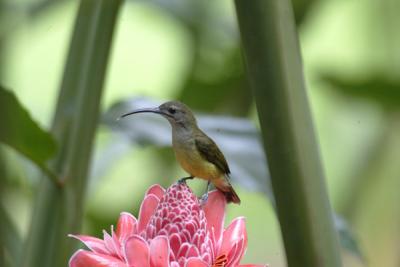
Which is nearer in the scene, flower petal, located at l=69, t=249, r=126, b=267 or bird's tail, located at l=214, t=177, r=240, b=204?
flower petal, located at l=69, t=249, r=126, b=267

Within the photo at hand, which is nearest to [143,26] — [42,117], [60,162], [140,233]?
[42,117]

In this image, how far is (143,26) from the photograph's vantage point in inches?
82.9

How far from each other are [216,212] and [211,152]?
0.14 m

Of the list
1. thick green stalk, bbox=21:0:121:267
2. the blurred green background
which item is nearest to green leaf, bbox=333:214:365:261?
the blurred green background

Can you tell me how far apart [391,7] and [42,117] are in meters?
0.79

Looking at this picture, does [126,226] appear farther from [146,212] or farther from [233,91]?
[233,91]

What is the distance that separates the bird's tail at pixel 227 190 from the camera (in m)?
0.68

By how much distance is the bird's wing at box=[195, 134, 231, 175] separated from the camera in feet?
2.44

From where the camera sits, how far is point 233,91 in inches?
56.1

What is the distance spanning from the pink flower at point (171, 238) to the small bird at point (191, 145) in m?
0.11

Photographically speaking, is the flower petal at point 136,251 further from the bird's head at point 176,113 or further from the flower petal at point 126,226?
the bird's head at point 176,113

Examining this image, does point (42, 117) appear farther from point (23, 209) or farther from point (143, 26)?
point (143, 26)

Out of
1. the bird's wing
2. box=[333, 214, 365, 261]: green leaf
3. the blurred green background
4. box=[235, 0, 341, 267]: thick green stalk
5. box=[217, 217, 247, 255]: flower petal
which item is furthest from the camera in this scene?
the blurred green background

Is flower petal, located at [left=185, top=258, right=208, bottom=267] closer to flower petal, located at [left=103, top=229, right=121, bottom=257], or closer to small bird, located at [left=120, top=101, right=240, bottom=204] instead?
flower petal, located at [left=103, top=229, right=121, bottom=257]
